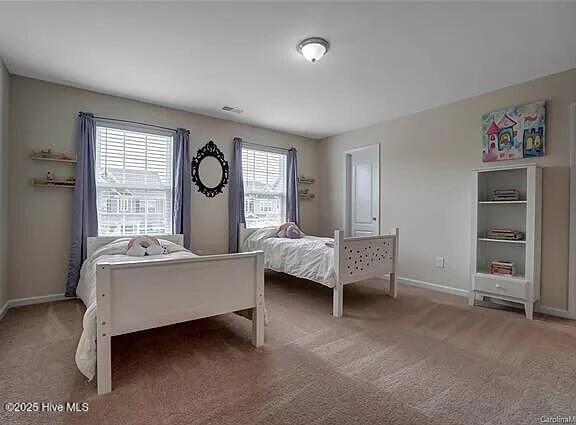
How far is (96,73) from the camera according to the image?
310cm

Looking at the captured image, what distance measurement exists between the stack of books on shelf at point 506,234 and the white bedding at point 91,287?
10.8 ft

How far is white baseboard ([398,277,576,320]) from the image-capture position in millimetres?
2991

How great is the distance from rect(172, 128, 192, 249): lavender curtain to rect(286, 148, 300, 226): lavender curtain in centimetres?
174

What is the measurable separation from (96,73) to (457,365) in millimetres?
4080

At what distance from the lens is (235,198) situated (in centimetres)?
461

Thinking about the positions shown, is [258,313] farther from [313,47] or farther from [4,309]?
[4,309]

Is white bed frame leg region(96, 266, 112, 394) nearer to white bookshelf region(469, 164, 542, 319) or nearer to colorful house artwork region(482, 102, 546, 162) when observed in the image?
white bookshelf region(469, 164, 542, 319)

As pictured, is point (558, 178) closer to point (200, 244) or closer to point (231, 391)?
point (231, 391)

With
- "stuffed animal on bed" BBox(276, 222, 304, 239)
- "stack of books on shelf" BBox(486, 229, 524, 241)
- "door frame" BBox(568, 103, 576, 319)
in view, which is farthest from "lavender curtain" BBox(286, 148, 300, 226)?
"door frame" BBox(568, 103, 576, 319)

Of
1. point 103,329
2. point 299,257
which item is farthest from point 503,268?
point 103,329

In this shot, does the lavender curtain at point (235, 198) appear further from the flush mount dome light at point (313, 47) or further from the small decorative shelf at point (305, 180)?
the flush mount dome light at point (313, 47)

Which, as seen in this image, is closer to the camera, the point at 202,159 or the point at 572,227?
the point at 572,227

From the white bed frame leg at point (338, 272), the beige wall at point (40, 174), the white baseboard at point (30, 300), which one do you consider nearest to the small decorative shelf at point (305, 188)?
the white bed frame leg at point (338, 272)

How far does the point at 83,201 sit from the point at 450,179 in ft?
14.5
